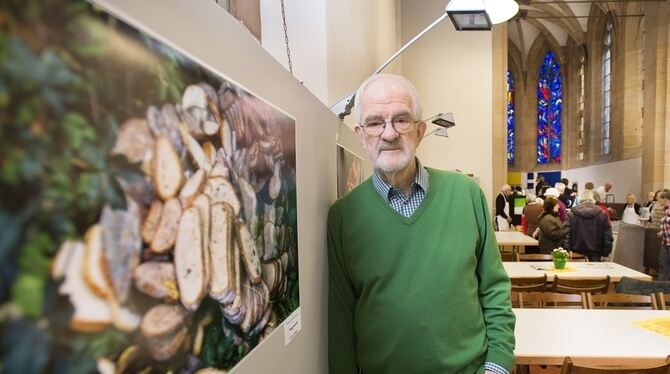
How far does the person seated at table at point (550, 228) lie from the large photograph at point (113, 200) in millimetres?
6715

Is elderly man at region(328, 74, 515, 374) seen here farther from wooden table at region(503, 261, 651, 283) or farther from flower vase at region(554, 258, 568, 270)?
flower vase at region(554, 258, 568, 270)

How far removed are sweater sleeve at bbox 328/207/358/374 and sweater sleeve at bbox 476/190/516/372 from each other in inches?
18.6

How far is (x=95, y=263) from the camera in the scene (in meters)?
0.45

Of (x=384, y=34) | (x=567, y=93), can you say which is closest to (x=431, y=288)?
(x=384, y=34)

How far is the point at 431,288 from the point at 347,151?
0.98 meters

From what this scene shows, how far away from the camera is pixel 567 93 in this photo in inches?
878

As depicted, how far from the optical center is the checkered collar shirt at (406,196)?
1.57 m

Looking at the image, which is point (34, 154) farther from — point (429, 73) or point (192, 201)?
point (429, 73)

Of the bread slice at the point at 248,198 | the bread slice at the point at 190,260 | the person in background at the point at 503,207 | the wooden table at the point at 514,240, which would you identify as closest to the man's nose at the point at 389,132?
the bread slice at the point at 248,198

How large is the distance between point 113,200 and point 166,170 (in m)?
0.11

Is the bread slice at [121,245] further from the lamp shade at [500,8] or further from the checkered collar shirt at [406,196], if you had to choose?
the lamp shade at [500,8]

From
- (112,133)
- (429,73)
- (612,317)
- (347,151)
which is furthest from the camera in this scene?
(429,73)

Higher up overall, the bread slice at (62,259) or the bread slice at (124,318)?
the bread slice at (62,259)

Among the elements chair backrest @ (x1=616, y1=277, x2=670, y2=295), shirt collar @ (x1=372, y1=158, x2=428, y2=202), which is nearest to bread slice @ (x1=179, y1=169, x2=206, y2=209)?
shirt collar @ (x1=372, y1=158, x2=428, y2=202)
